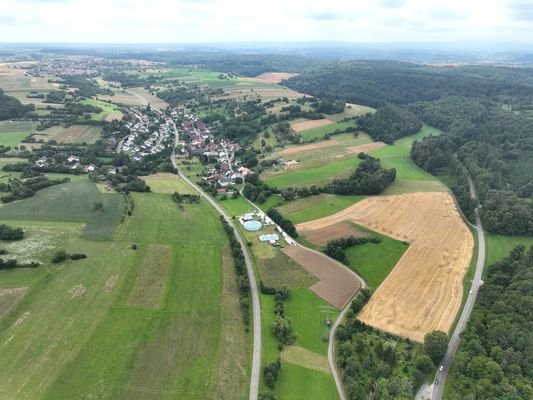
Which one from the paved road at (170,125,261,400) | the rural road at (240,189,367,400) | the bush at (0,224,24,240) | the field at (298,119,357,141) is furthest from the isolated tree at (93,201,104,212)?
A: the field at (298,119,357,141)

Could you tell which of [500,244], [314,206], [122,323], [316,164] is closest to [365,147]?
[316,164]

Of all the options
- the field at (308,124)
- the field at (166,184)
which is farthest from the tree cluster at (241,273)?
the field at (308,124)

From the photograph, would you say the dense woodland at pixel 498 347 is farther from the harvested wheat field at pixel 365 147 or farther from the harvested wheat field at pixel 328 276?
the harvested wheat field at pixel 365 147

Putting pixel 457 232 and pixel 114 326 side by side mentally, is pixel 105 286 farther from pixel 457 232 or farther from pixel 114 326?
pixel 457 232

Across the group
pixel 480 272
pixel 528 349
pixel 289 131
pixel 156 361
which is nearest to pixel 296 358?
pixel 156 361

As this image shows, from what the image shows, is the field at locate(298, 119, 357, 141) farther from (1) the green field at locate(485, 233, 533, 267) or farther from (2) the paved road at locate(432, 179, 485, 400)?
(1) the green field at locate(485, 233, 533, 267)
